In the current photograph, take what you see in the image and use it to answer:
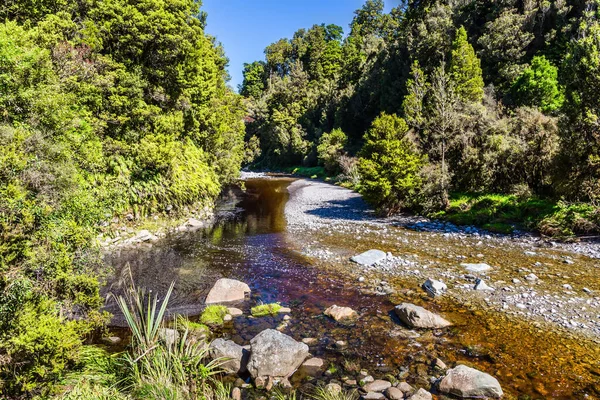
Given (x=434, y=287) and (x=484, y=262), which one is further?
(x=484, y=262)

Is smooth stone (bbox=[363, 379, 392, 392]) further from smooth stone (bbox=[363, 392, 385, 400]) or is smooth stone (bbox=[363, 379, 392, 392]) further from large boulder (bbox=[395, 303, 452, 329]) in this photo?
large boulder (bbox=[395, 303, 452, 329])

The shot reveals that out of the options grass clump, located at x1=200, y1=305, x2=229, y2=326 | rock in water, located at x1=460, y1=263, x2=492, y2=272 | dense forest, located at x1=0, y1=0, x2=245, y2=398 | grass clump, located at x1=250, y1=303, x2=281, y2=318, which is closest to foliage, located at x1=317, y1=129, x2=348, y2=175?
dense forest, located at x1=0, y1=0, x2=245, y2=398

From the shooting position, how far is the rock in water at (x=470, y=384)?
6297mm

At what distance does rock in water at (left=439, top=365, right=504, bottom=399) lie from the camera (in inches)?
248

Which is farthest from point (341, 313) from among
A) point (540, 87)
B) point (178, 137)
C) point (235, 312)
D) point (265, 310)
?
point (540, 87)

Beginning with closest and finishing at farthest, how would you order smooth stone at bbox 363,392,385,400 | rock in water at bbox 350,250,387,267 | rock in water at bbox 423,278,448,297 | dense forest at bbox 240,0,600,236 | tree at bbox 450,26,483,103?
smooth stone at bbox 363,392,385,400, rock in water at bbox 423,278,448,297, rock in water at bbox 350,250,387,267, dense forest at bbox 240,0,600,236, tree at bbox 450,26,483,103

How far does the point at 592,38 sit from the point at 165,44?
936 inches

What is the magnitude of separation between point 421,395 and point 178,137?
2509 cm

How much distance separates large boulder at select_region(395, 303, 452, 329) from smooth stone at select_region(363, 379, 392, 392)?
2.65 metres

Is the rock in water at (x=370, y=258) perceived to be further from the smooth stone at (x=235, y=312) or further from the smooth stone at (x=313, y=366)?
the smooth stone at (x=313, y=366)

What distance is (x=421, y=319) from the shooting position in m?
9.05

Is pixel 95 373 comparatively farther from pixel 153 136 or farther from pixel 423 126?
pixel 423 126

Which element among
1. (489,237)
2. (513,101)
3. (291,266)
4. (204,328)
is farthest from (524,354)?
(513,101)

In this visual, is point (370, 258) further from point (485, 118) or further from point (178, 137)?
point (178, 137)
